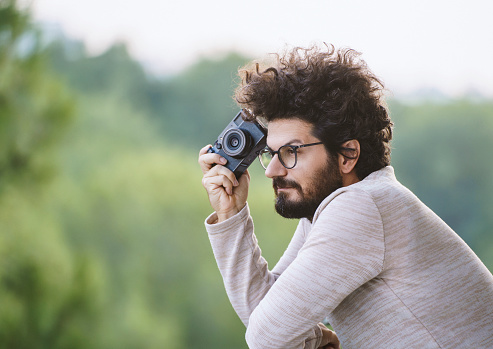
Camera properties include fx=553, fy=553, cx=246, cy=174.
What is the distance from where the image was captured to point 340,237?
996 millimetres

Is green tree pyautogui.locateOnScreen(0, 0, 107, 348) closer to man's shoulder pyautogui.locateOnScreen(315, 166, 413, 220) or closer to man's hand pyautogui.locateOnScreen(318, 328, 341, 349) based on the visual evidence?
man's hand pyautogui.locateOnScreen(318, 328, 341, 349)

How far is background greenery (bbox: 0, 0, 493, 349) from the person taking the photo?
513 cm

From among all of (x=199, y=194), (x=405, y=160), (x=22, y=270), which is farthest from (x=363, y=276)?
(x=405, y=160)

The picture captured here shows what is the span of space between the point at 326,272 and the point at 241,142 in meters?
0.44

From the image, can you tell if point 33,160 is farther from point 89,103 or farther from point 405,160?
point 405,160

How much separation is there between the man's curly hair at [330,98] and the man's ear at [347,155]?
12 millimetres

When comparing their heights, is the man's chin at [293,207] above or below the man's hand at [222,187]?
below

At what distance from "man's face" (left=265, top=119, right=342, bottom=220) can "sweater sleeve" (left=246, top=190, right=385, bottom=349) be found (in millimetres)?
160

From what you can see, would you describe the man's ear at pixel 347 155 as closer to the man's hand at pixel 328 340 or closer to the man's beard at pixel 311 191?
the man's beard at pixel 311 191

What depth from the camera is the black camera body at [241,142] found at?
1320mm

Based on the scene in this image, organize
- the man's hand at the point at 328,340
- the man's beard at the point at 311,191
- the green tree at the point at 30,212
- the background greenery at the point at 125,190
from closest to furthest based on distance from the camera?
1. the man's beard at the point at 311,191
2. the man's hand at the point at 328,340
3. the green tree at the point at 30,212
4. the background greenery at the point at 125,190

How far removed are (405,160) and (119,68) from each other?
14.4 ft

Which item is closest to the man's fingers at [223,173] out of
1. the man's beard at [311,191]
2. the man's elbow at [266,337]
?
the man's beard at [311,191]

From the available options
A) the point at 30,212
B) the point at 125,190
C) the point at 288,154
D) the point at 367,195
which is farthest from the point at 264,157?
the point at 125,190
